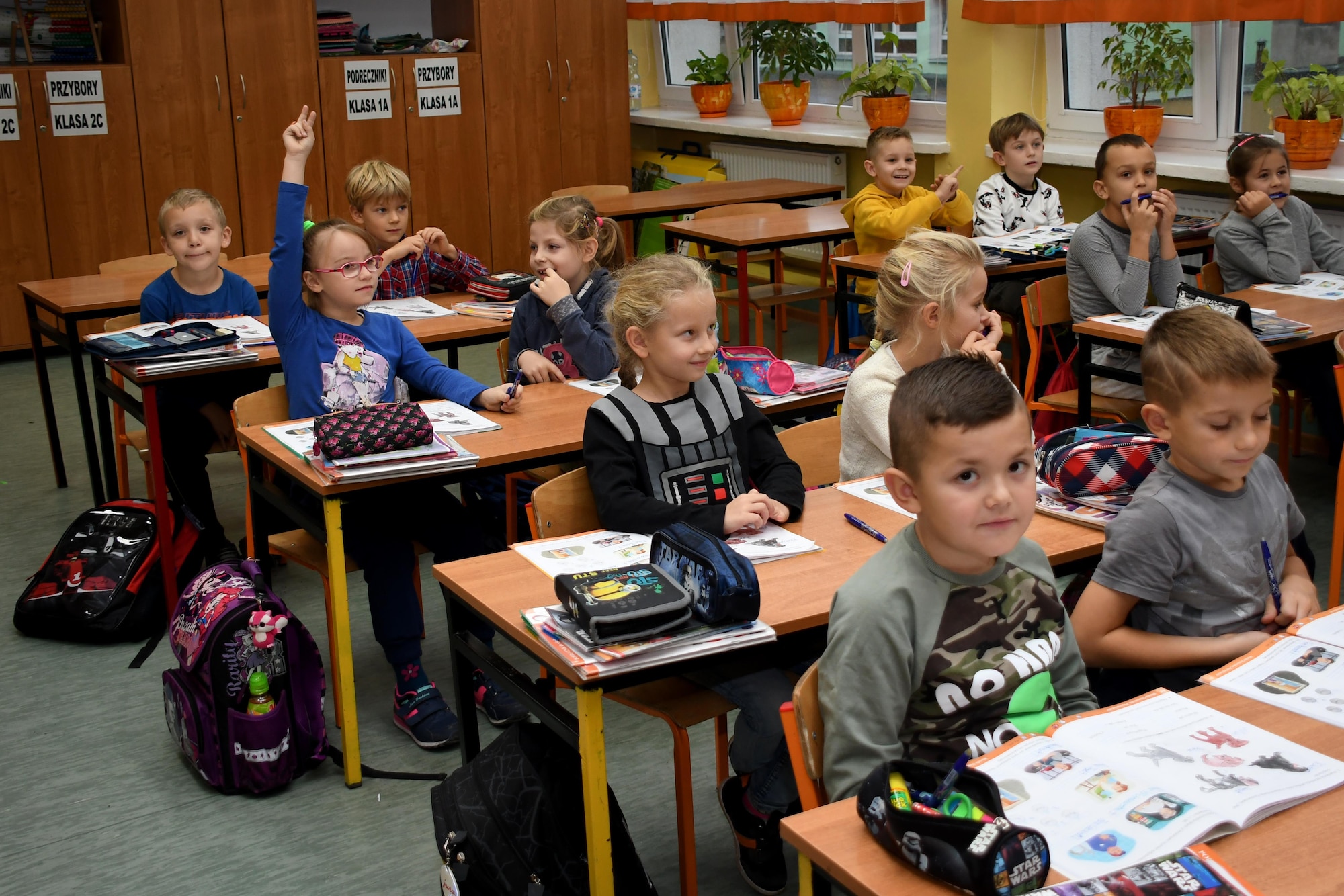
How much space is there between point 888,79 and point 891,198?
1.64 m

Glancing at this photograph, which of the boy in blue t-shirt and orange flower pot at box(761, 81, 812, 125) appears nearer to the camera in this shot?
the boy in blue t-shirt

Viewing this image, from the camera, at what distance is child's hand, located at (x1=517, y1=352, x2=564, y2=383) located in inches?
128

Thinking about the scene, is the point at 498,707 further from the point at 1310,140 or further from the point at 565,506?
the point at 1310,140

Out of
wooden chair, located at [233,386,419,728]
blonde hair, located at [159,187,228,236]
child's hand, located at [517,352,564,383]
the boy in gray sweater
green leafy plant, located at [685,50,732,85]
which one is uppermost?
green leafy plant, located at [685,50,732,85]

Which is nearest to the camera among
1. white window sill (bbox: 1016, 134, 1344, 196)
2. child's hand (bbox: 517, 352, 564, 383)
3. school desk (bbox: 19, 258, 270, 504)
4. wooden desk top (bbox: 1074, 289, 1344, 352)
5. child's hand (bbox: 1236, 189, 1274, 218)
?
child's hand (bbox: 517, 352, 564, 383)

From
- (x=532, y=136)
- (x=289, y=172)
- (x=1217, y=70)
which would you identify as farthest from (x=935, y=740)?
(x=532, y=136)

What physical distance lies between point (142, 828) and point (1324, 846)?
82.9 inches

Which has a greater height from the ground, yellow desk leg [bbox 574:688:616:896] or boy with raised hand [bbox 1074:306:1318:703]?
boy with raised hand [bbox 1074:306:1318:703]

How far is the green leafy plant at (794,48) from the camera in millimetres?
7145

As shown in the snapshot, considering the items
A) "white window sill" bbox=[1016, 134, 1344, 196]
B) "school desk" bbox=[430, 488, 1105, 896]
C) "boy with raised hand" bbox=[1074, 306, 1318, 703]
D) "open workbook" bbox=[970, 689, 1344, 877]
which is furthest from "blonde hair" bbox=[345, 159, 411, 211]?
"open workbook" bbox=[970, 689, 1344, 877]

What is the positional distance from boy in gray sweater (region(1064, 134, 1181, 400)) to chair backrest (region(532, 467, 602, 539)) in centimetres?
196

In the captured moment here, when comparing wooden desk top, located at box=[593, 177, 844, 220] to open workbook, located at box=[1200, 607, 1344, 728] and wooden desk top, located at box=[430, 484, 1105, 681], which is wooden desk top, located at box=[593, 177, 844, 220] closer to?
wooden desk top, located at box=[430, 484, 1105, 681]

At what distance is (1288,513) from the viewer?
1.97 metres

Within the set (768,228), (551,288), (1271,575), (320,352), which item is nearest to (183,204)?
(320,352)
